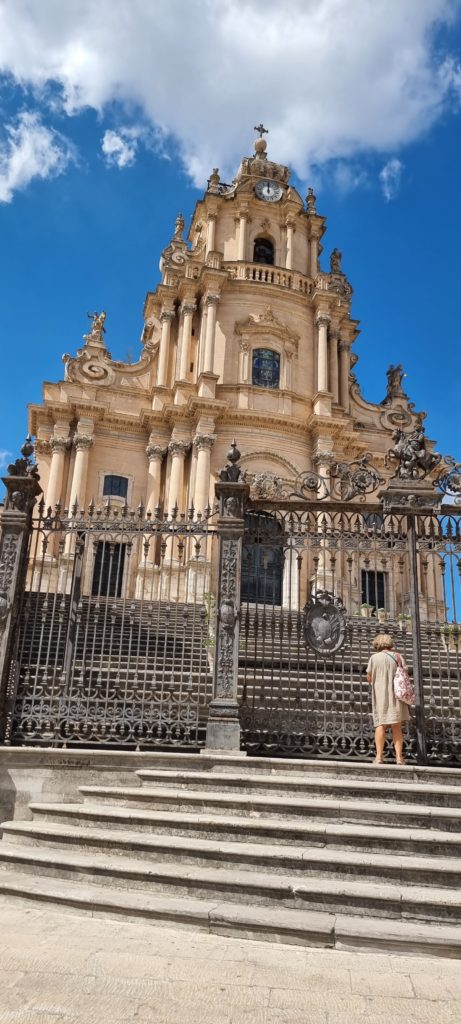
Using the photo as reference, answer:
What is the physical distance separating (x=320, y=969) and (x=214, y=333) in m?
24.6

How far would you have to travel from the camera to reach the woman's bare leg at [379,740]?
7.91 metres

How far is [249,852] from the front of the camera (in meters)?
5.71

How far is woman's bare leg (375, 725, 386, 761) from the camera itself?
7906 millimetres

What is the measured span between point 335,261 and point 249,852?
2901 centimetres

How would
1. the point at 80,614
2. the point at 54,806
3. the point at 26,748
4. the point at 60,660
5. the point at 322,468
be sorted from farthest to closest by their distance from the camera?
the point at 322,468
the point at 60,660
the point at 80,614
the point at 26,748
the point at 54,806

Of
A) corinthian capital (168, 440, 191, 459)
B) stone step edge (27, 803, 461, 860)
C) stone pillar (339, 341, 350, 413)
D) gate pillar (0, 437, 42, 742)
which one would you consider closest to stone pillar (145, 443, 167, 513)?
corinthian capital (168, 440, 191, 459)

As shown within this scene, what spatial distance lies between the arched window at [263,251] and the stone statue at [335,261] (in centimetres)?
258

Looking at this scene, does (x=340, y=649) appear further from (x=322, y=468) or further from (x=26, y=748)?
(x=322, y=468)

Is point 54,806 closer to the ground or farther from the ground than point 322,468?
closer to the ground

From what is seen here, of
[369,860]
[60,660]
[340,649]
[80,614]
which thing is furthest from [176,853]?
[60,660]

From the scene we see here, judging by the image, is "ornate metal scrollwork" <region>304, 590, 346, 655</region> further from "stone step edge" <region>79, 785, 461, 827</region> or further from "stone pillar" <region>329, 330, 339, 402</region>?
"stone pillar" <region>329, 330, 339, 402</region>

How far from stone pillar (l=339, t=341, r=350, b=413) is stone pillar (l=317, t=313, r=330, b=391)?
3.84 ft

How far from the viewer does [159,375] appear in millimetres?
27250

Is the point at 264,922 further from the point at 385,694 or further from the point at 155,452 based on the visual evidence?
the point at 155,452
